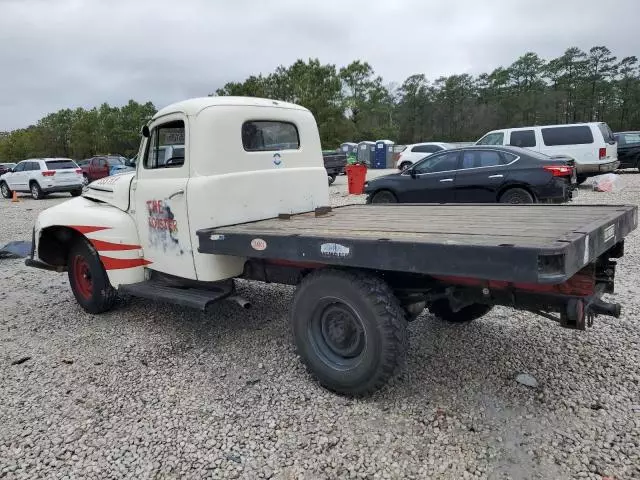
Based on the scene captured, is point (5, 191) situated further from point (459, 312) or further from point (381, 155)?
point (459, 312)

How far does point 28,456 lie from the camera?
273cm

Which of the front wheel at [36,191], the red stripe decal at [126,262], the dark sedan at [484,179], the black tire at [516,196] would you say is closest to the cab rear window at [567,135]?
the dark sedan at [484,179]

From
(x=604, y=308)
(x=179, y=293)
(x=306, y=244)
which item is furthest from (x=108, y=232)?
(x=604, y=308)

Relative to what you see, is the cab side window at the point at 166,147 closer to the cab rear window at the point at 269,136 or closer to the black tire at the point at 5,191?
the cab rear window at the point at 269,136

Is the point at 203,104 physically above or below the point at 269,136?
above

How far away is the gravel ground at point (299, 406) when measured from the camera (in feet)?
8.43

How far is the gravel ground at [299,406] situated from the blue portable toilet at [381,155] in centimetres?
3154

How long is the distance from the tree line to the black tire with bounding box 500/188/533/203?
119ft

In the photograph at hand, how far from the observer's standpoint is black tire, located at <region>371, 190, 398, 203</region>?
434 inches

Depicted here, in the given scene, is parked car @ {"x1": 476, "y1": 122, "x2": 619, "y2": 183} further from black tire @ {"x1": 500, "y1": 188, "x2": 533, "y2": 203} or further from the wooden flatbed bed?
the wooden flatbed bed

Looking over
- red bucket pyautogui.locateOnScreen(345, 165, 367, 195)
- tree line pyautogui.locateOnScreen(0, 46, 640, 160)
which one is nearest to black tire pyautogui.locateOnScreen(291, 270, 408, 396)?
red bucket pyautogui.locateOnScreen(345, 165, 367, 195)

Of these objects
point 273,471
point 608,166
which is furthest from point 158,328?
point 608,166

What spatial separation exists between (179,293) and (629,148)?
20.8 meters

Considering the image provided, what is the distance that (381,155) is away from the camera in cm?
3553
